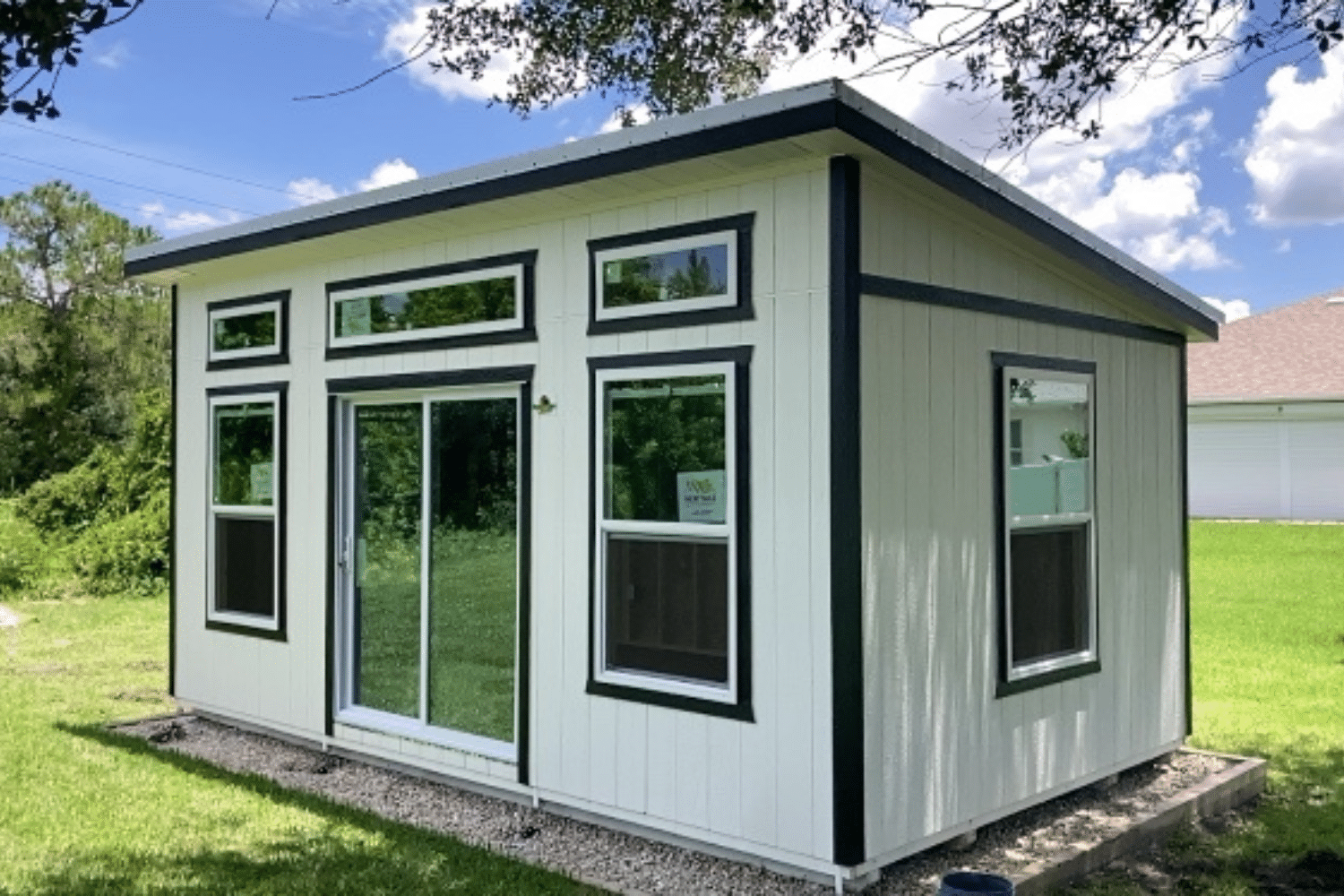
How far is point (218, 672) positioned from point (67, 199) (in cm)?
1974

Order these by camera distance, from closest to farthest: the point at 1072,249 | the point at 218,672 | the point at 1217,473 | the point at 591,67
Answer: the point at 1072,249 < the point at 218,672 < the point at 591,67 < the point at 1217,473

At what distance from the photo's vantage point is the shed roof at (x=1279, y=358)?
2194cm

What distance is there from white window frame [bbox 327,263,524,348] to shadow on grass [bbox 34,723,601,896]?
2160 mm

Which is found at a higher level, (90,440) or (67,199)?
(67,199)

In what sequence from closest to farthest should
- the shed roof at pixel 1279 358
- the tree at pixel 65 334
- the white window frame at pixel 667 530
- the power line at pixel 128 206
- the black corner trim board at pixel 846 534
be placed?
the black corner trim board at pixel 846 534, the white window frame at pixel 667 530, the shed roof at pixel 1279 358, the tree at pixel 65 334, the power line at pixel 128 206

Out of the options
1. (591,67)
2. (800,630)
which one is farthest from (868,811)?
(591,67)

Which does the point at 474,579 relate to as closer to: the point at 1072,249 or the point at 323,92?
the point at 323,92

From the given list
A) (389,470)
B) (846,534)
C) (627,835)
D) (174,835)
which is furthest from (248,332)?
(846,534)

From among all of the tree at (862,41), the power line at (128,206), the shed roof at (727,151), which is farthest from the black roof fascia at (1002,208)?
the power line at (128,206)

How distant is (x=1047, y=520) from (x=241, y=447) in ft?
14.3

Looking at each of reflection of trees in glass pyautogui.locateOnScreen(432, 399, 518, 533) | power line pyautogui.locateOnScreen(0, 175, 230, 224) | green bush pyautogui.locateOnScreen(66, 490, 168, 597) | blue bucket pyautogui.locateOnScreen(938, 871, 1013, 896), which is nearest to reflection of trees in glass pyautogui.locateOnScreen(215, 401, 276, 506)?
reflection of trees in glass pyautogui.locateOnScreen(432, 399, 518, 533)

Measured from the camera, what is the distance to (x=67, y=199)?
2364 cm

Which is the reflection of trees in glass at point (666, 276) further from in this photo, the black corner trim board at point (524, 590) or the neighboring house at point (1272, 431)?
the neighboring house at point (1272, 431)

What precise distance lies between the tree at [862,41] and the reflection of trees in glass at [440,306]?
105 centimetres
